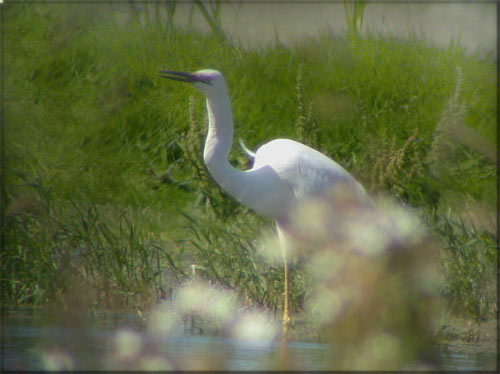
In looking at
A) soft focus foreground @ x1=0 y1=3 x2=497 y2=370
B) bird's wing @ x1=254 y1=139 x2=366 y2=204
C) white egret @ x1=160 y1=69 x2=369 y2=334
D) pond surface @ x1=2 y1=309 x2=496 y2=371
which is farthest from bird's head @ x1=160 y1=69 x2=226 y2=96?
pond surface @ x1=2 y1=309 x2=496 y2=371

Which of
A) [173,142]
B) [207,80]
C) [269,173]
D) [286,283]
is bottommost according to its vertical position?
[286,283]

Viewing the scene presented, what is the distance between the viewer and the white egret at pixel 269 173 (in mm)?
4137

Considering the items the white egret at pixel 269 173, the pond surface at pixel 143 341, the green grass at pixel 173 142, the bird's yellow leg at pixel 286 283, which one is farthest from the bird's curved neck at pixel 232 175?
the pond surface at pixel 143 341

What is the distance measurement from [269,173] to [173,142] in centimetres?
300

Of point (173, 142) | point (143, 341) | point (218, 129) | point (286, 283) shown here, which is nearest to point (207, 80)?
point (218, 129)

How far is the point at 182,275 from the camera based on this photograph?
4754 mm

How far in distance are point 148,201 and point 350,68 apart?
2.74m

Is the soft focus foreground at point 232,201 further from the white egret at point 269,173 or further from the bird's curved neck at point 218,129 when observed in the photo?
the bird's curved neck at point 218,129

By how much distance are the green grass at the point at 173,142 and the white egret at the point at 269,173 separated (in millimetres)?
358

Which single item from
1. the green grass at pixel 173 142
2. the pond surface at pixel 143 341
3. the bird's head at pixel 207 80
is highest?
the bird's head at pixel 207 80

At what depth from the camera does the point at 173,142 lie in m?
7.17

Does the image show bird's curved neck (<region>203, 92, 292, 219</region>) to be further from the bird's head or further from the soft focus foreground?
the soft focus foreground

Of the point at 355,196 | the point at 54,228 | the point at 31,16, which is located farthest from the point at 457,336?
the point at 31,16

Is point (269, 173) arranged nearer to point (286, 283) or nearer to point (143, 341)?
point (286, 283)
